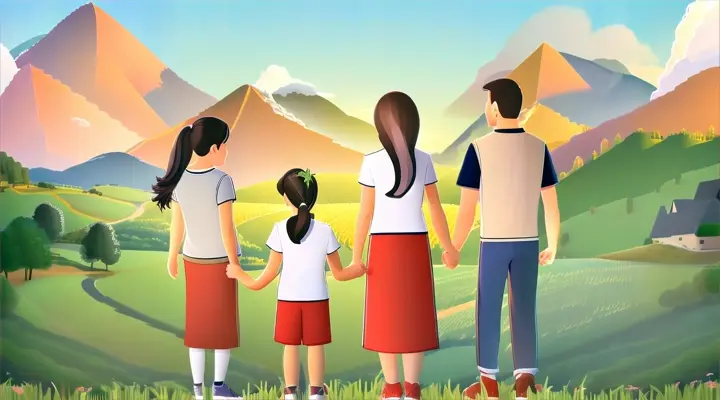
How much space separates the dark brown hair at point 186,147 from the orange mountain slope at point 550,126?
2.04 meters

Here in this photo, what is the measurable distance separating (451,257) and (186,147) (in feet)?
5.90

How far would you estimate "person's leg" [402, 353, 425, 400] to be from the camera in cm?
430

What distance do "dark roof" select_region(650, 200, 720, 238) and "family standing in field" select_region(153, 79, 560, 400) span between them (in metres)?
0.94

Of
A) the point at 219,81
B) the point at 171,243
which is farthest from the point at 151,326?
the point at 219,81

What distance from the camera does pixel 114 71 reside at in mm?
5164

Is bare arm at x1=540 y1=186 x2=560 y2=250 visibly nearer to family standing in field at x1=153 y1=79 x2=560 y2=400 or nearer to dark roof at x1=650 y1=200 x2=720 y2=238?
family standing in field at x1=153 y1=79 x2=560 y2=400

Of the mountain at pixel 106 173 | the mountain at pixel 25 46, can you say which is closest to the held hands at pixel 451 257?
A: the mountain at pixel 106 173

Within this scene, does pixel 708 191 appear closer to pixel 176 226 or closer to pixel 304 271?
pixel 304 271

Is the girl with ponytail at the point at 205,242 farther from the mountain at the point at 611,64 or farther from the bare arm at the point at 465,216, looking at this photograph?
the mountain at the point at 611,64

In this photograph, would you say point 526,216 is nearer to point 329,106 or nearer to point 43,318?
point 329,106

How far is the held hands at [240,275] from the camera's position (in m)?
4.41

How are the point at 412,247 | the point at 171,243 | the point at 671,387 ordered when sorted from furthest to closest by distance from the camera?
1. the point at 671,387
2. the point at 171,243
3. the point at 412,247

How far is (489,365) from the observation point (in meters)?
4.27

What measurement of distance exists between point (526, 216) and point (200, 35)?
2.57 metres
